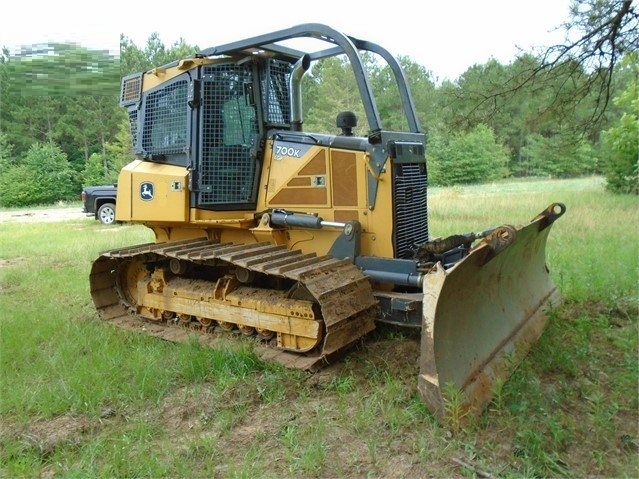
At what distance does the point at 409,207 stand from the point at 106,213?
12781 millimetres

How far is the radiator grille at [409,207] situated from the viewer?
14.9 feet

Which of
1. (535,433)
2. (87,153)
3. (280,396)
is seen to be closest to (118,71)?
(280,396)

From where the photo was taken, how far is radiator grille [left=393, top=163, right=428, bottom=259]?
4.55m

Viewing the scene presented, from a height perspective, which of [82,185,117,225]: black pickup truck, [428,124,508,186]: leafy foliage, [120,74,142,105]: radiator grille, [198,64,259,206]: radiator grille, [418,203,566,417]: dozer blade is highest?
[428,124,508,186]: leafy foliage

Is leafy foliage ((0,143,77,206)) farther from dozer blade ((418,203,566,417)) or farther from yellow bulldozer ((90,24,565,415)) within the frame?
dozer blade ((418,203,566,417))

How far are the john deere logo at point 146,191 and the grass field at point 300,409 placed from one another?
134 centimetres

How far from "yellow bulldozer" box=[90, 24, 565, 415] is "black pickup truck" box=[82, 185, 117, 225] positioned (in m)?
10.4

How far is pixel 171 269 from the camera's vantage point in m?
5.45

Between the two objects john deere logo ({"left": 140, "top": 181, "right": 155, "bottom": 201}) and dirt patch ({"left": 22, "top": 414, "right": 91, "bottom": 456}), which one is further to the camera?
john deere logo ({"left": 140, "top": 181, "right": 155, "bottom": 201})

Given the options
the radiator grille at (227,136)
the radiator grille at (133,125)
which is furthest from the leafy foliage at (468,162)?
the radiator grille at (227,136)

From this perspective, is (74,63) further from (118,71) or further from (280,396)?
(280,396)

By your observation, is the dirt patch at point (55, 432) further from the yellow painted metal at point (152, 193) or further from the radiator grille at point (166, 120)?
the radiator grille at point (166, 120)

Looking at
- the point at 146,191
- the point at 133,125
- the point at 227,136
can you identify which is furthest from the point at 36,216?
the point at 227,136

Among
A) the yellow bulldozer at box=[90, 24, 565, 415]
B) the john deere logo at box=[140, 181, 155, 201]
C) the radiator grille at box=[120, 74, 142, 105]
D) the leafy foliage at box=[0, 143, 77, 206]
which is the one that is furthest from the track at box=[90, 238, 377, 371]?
the leafy foliage at box=[0, 143, 77, 206]
